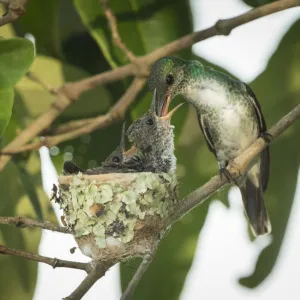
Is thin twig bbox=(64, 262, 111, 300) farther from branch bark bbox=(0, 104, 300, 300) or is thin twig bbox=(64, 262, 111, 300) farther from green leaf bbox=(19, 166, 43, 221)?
green leaf bbox=(19, 166, 43, 221)

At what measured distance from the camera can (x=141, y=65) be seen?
1.38 meters

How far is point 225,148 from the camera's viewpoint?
4.80 feet

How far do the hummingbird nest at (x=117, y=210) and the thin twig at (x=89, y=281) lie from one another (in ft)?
0.14

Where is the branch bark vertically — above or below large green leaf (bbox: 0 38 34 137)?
below

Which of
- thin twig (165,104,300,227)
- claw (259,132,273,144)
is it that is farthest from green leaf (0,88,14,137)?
claw (259,132,273,144)

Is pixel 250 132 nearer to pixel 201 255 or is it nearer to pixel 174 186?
pixel 174 186

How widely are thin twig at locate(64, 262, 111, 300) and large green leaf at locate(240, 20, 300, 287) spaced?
450 mm

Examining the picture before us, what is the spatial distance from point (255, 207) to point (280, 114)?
0.26 m

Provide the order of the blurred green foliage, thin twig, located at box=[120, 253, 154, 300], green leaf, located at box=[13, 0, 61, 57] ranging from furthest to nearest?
green leaf, located at box=[13, 0, 61, 57], the blurred green foliage, thin twig, located at box=[120, 253, 154, 300]

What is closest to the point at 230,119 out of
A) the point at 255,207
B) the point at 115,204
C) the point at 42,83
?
the point at 255,207

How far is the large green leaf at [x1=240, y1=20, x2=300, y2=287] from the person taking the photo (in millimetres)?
1560

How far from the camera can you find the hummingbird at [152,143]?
1442 millimetres

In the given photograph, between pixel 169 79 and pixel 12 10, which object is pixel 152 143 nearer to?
pixel 169 79

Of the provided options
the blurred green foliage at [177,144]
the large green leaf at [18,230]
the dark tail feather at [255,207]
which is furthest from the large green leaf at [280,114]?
the large green leaf at [18,230]
